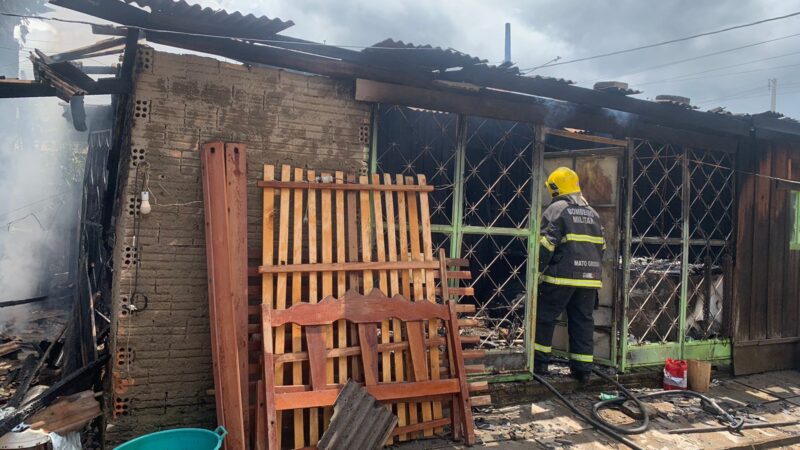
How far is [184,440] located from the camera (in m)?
3.41

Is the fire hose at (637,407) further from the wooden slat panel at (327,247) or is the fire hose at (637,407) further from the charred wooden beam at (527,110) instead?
the charred wooden beam at (527,110)

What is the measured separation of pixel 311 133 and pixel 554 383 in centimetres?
402

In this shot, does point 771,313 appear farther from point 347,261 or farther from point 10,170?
point 10,170

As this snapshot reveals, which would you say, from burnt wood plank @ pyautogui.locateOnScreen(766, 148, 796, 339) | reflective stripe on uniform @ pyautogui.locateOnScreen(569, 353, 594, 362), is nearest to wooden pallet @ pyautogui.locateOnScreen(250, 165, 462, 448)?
reflective stripe on uniform @ pyautogui.locateOnScreen(569, 353, 594, 362)

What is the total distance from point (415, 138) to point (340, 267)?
223 centimetres

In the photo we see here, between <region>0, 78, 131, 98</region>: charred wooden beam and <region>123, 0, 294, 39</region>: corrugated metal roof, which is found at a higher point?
<region>123, 0, 294, 39</region>: corrugated metal roof

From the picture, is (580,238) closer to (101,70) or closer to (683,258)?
(683,258)

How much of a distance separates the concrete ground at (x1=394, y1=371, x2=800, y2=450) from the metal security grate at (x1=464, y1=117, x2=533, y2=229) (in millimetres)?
2110

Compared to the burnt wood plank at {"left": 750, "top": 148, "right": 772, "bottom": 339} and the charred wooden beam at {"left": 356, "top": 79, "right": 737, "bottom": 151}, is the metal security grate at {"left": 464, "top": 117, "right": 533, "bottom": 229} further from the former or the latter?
the burnt wood plank at {"left": 750, "top": 148, "right": 772, "bottom": 339}

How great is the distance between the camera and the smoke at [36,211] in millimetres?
10930

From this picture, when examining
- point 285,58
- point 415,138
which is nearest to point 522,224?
point 415,138

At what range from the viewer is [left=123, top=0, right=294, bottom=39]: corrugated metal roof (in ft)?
12.3

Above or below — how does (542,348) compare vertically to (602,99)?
below

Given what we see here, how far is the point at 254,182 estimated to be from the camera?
4.34 meters
